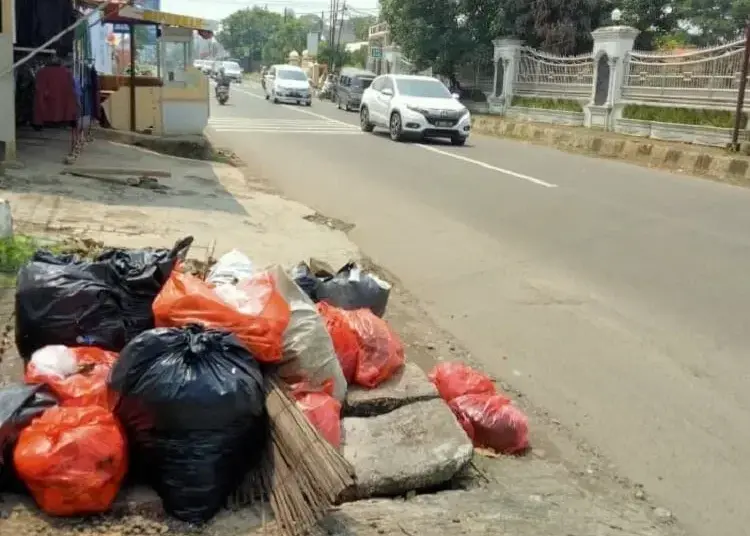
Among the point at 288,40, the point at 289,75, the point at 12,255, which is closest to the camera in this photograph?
the point at 12,255

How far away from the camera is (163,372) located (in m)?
3.02

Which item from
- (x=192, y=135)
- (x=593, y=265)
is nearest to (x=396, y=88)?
(x=192, y=135)

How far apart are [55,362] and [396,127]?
17414mm

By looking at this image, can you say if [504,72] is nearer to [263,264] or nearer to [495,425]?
[263,264]

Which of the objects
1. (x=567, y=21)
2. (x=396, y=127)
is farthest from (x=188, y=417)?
(x=567, y=21)

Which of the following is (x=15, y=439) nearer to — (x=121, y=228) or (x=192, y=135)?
(x=121, y=228)

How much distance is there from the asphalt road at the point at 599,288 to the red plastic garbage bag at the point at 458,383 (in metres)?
0.48

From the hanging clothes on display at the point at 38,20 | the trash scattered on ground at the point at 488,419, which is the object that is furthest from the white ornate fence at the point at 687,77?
the trash scattered on ground at the point at 488,419

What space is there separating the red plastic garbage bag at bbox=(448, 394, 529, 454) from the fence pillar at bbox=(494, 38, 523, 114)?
26302mm

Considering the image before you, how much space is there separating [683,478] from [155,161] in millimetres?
10222

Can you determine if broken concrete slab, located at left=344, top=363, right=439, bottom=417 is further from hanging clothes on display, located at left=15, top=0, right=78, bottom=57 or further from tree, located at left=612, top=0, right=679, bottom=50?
tree, located at left=612, top=0, right=679, bottom=50

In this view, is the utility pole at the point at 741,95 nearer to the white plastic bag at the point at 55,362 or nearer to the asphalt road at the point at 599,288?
the asphalt road at the point at 599,288

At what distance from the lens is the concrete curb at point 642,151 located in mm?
15391

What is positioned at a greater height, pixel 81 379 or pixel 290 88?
pixel 290 88
